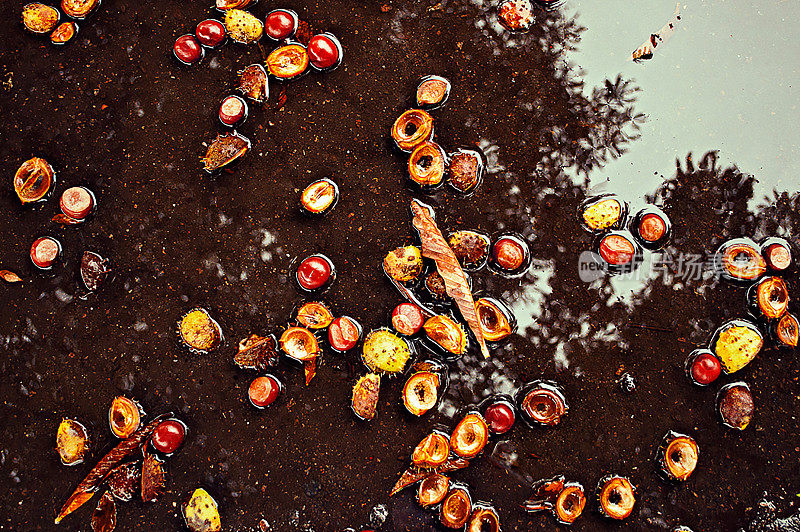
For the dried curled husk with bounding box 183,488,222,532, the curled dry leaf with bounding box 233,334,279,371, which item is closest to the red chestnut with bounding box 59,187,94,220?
the curled dry leaf with bounding box 233,334,279,371

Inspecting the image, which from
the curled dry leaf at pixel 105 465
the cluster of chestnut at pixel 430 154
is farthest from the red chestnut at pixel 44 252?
the cluster of chestnut at pixel 430 154

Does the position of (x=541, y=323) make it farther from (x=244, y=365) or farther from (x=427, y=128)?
(x=244, y=365)

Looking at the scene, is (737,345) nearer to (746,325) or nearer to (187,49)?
(746,325)

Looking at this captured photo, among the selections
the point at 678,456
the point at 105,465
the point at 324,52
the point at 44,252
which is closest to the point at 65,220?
the point at 44,252

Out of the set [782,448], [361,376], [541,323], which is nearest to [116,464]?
[361,376]

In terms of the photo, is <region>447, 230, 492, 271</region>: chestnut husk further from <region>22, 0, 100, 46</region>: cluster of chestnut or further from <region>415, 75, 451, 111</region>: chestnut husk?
<region>22, 0, 100, 46</region>: cluster of chestnut
